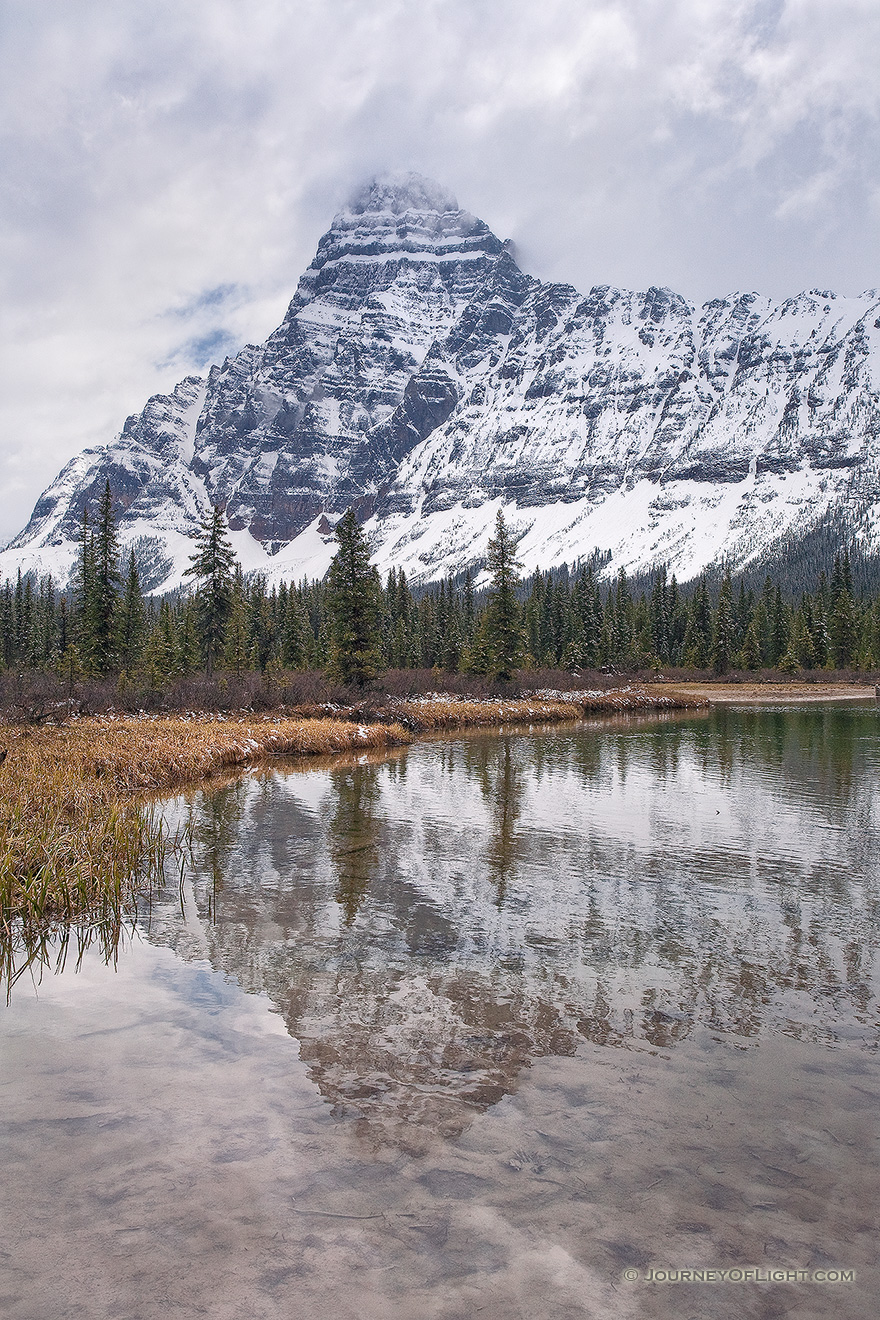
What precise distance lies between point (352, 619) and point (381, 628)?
25.1 m

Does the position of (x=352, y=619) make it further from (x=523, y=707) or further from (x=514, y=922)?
(x=514, y=922)

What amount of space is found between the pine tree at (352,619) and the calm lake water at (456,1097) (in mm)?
31098

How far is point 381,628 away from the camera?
67.8 metres

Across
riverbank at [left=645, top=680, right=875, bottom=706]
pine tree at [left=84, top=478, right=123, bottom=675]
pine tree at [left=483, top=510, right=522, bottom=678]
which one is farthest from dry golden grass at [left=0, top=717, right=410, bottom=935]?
riverbank at [left=645, top=680, right=875, bottom=706]

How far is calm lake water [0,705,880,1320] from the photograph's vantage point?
3588mm

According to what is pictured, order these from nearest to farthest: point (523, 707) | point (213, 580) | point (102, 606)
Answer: point (523, 707) → point (213, 580) → point (102, 606)

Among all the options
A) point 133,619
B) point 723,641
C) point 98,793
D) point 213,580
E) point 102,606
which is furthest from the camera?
point 723,641

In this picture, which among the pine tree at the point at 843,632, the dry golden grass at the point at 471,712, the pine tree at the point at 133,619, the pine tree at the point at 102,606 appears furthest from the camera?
the pine tree at the point at 843,632

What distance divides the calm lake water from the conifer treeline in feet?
111

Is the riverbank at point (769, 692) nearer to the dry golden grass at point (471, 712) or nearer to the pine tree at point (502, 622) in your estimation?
the pine tree at point (502, 622)

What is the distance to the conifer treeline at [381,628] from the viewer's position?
47188 millimetres

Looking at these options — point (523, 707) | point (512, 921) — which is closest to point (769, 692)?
point (523, 707)

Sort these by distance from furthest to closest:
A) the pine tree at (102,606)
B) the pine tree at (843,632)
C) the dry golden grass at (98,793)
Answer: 1. the pine tree at (843,632)
2. the pine tree at (102,606)
3. the dry golden grass at (98,793)

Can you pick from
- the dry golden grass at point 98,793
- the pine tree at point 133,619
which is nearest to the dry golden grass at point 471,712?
the dry golden grass at point 98,793
